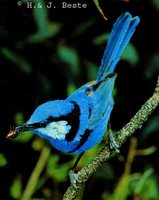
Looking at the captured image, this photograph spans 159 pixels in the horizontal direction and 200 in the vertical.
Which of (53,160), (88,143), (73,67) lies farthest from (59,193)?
(73,67)

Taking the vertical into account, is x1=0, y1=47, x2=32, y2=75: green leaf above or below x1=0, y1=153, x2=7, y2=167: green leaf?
above

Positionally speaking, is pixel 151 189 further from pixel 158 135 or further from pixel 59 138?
pixel 59 138

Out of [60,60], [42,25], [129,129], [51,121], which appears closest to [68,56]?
[60,60]

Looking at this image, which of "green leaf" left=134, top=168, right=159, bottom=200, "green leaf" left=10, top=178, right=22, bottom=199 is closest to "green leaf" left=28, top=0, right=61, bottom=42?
"green leaf" left=10, top=178, right=22, bottom=199

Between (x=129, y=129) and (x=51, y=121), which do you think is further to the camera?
(x=51, y=121)

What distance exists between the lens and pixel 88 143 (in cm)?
150

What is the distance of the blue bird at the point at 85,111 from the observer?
1338mm

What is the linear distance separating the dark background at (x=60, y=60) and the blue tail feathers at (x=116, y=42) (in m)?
0.07

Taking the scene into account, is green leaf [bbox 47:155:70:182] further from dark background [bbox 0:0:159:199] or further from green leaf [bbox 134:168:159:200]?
green leaf [bbox 134:168:159:200]

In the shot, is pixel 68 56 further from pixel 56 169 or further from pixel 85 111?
pixel 56 169

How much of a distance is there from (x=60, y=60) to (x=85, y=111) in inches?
11.4

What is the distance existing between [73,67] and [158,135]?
0.42 m

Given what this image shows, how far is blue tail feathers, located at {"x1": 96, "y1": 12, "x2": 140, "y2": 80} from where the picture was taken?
4.90 feet

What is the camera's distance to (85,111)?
1444 mm
